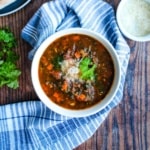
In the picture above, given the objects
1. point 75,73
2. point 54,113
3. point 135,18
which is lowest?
point 54,113

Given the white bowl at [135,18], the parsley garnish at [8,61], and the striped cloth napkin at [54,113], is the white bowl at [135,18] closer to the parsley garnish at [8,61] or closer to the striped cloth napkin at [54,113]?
the striped cloth napkin at [54,113]

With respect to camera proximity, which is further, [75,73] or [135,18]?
[135,18]

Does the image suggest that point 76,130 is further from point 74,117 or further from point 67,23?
point 67,23

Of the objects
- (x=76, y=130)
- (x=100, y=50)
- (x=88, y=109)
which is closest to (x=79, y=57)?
(x=100, y=50)

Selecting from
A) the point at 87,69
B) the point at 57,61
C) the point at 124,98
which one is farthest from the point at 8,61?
the point at 124,98

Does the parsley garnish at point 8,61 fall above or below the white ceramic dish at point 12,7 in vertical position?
below

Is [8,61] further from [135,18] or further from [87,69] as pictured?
[135,18]

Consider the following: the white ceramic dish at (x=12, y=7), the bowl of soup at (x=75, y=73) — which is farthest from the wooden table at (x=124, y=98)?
the bowl of soup at (x=75, y=73)
